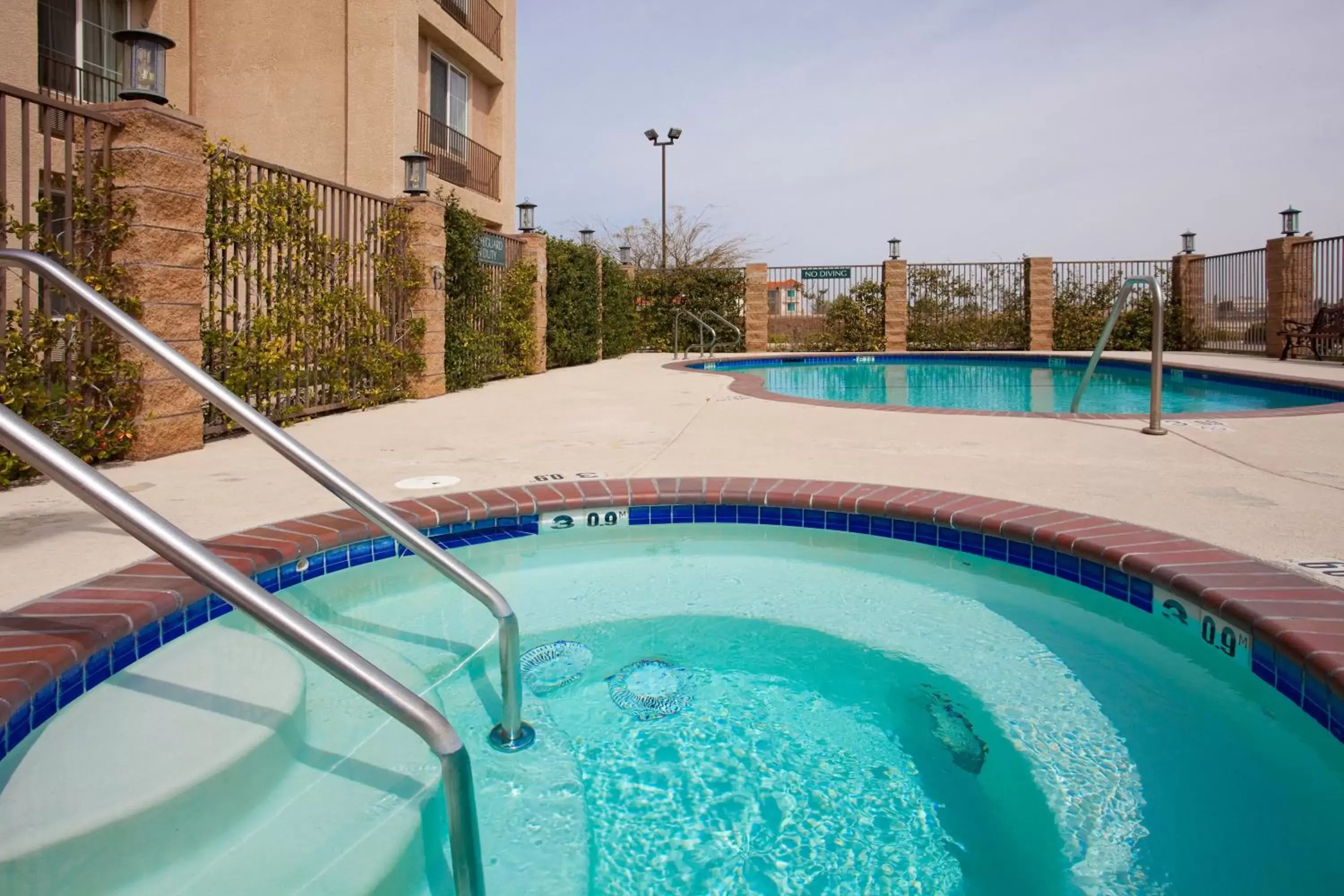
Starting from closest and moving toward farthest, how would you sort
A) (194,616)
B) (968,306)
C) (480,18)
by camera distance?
(194,616) → (480,18) → (968,306)

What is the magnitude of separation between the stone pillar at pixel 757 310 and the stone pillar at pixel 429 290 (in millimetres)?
12975

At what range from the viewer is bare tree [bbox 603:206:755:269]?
30328mm

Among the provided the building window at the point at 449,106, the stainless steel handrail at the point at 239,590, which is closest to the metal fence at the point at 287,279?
the stainless steel handrail at the point at 239,590

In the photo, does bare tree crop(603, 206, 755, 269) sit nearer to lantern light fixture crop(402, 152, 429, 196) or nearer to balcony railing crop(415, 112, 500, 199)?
balcony railing crop(415, 112, 500, 199)

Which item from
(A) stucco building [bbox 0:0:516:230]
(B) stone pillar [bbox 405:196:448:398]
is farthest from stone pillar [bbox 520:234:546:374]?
(B) stone pillar [bbox 405:196:448:398]

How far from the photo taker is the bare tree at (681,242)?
99.5 ft

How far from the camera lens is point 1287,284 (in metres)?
15.9

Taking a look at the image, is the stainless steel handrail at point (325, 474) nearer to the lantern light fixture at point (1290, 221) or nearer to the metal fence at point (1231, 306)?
the lantern light fixture at point (1290, 221)

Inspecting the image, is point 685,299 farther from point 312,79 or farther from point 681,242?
point 681,242

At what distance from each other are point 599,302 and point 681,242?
1534 centimetres

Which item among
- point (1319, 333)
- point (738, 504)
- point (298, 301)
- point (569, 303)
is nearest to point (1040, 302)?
point (1319, 333)

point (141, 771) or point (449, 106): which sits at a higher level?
point (449, 106)

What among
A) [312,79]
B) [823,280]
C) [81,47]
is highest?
[312,79]

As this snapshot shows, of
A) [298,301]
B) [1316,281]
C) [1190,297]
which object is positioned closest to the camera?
[298,301]
